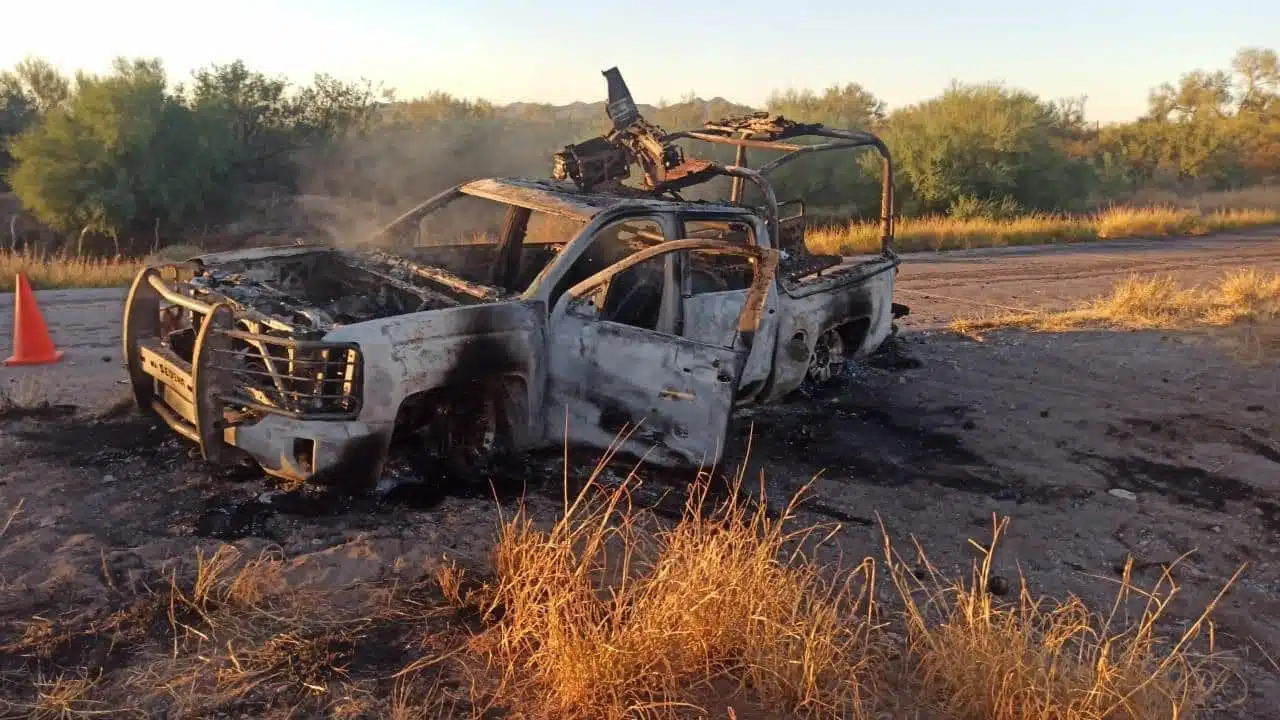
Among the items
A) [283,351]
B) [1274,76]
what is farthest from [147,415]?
[1274,76]

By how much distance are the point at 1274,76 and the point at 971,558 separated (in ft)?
198

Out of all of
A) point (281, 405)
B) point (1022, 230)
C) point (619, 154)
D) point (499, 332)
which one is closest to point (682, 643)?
point (499, 332)

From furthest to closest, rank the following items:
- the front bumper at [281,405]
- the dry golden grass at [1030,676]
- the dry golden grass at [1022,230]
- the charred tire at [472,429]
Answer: the dry golden grass at [1022,230]
the charred tire at [472,429]
the front bumper at [281,405]
the dry golden grass at [1030,676]

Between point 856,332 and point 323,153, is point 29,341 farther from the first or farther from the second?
point 323,153

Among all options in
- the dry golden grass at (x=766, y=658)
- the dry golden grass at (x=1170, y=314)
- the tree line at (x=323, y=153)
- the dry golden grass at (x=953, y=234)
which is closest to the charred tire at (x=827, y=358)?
the dry golden grass at (x=1170, y=314)

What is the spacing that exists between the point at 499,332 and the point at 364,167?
22.4 metres

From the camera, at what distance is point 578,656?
294 centimetres

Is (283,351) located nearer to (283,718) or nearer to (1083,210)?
(283,718)

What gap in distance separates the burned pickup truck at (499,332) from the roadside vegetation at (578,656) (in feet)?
3.17

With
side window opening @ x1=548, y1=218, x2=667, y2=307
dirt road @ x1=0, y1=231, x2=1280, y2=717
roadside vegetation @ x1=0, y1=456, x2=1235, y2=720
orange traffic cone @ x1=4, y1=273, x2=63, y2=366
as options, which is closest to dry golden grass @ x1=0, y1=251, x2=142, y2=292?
dirt road @ x1=0, y1=231, x2=1280, y2=717

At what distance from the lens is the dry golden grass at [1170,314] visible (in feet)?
33.2

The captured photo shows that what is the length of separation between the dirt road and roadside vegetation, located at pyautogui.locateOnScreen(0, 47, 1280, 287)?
27.0ft

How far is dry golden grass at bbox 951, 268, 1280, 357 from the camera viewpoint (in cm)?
1013

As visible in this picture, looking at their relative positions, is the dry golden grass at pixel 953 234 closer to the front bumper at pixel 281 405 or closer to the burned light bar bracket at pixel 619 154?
the burned light bar bracket at pixel 619 154
